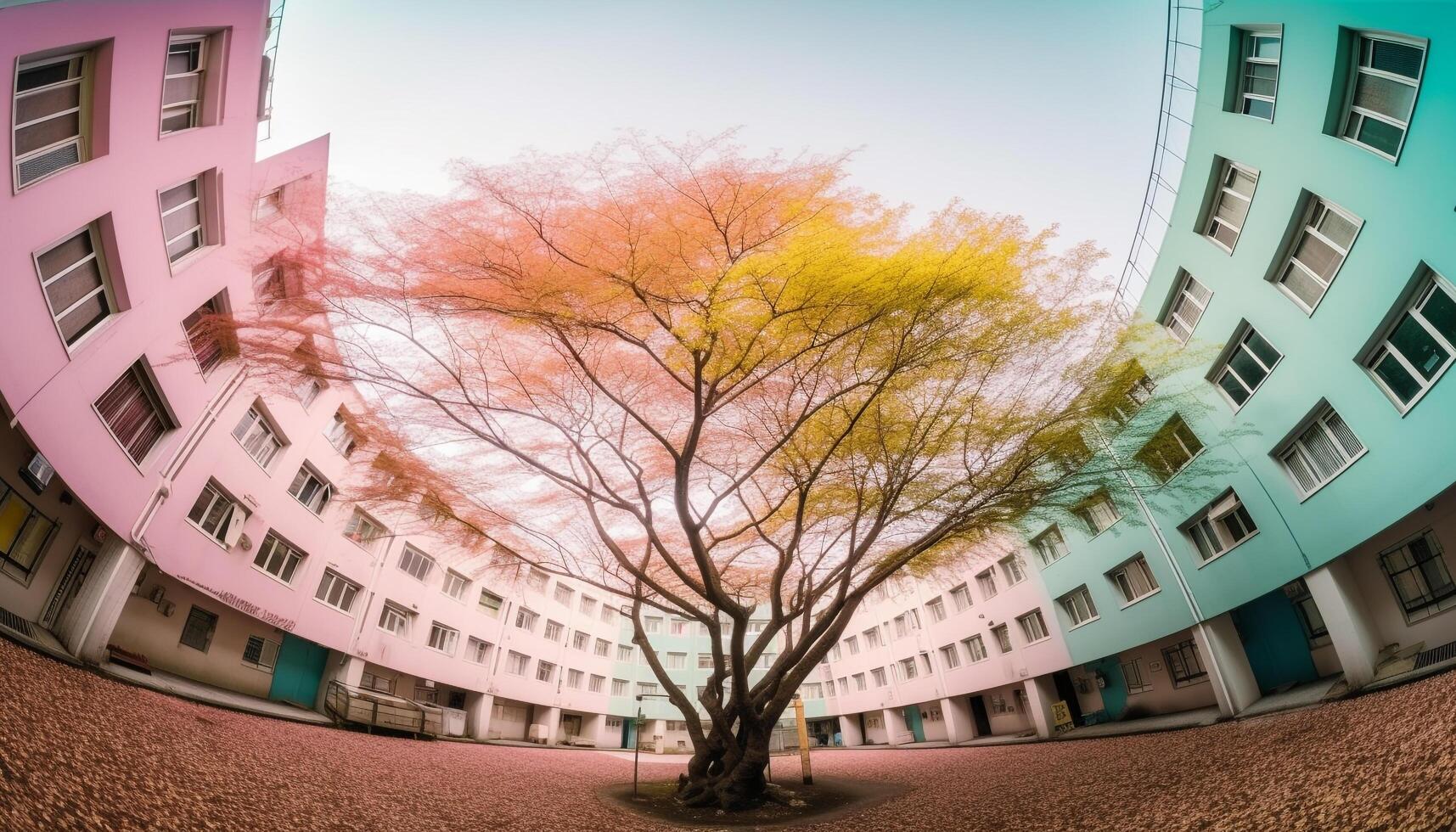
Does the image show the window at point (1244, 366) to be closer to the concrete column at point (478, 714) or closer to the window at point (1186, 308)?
the window at point (1186, 308)

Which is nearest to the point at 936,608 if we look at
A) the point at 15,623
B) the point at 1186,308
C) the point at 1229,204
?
the point at 1186,308

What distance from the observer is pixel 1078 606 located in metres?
20.3

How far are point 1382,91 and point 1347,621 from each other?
10.2 metres

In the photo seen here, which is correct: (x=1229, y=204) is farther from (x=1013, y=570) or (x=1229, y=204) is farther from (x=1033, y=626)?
(x=1033, y=626)

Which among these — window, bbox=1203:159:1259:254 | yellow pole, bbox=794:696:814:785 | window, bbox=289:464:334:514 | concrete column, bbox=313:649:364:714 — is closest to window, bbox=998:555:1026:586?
window, bbox=1203:159:1259:254

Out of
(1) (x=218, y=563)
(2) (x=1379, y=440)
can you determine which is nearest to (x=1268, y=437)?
(2) (x=1379, y=440)

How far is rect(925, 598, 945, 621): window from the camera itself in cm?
2809

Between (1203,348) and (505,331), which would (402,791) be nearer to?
(505,331)

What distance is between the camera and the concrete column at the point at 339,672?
1769 cm

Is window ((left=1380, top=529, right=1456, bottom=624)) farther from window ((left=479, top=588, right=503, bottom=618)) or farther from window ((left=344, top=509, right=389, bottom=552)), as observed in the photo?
window ((left=479, top=588, right=503, bottom=618))

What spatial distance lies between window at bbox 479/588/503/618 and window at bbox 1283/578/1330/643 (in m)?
31.2

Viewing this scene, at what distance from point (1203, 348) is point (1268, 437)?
2.52m

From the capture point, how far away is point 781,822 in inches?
305

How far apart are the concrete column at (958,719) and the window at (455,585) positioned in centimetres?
2544
